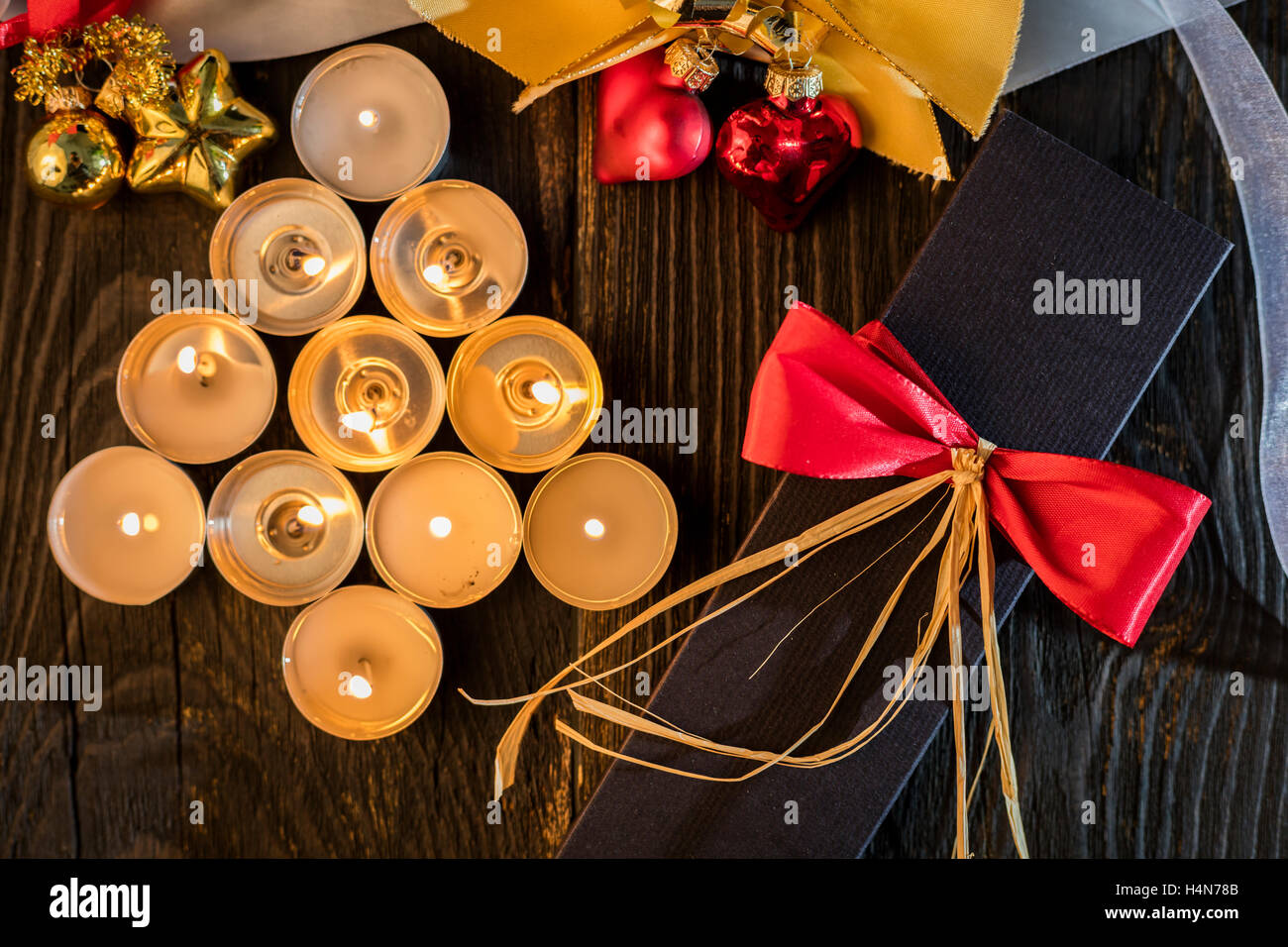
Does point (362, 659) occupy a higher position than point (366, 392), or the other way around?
point (366, 392)

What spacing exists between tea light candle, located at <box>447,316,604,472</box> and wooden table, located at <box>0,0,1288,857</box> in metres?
0.03

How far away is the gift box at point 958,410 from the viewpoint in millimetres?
618

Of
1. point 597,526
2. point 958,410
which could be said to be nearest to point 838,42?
point 958,410

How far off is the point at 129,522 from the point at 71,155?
0.27 meters

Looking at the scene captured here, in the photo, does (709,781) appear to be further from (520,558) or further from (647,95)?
(647,95)

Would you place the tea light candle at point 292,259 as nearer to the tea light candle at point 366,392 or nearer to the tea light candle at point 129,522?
the tea light candle at point 366,392

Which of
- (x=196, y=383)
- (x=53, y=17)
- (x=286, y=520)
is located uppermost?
(x=53, y=17)

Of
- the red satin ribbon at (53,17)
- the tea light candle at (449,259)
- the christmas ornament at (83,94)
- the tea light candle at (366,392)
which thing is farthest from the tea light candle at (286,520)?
the red satin ribbon at (53,17)

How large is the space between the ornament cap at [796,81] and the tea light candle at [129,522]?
0.50 metres

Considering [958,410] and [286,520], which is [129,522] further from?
[958,410]

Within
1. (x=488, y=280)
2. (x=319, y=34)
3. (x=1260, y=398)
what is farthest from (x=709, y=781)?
(x=319, y=34)

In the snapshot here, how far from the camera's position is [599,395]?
2.17ft

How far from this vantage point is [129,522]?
26.7 inches

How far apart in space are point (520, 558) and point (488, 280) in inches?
8.2
